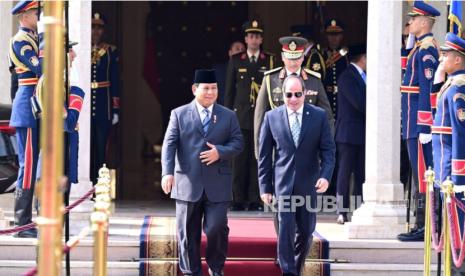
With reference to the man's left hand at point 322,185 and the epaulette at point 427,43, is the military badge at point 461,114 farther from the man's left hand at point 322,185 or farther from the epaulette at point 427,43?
the epaulette at point 427,43

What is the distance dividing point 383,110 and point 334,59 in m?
2.11

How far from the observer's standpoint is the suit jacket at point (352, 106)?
13102 millimetres

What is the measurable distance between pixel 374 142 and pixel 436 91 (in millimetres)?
877

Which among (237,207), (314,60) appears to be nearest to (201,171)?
(237,207)

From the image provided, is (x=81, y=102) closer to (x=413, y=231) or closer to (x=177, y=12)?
(x=413, y=231)

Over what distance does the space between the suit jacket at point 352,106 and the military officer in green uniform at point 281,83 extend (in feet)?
4.36

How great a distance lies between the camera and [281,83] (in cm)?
1165

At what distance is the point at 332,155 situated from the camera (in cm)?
1062

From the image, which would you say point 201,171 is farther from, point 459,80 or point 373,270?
point 459,80

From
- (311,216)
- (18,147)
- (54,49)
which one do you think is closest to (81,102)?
(18,147)

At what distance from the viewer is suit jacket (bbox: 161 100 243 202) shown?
10461 mm

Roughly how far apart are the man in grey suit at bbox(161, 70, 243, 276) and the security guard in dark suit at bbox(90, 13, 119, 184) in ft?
13.1

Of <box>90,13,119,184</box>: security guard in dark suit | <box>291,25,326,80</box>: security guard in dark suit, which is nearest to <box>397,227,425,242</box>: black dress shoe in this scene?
<box>291,25,326,80</box>: security guard in dark suit

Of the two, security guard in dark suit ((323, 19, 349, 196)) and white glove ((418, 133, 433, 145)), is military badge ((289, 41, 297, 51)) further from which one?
security guard in dark suit ((323, 19, 349, 196))
